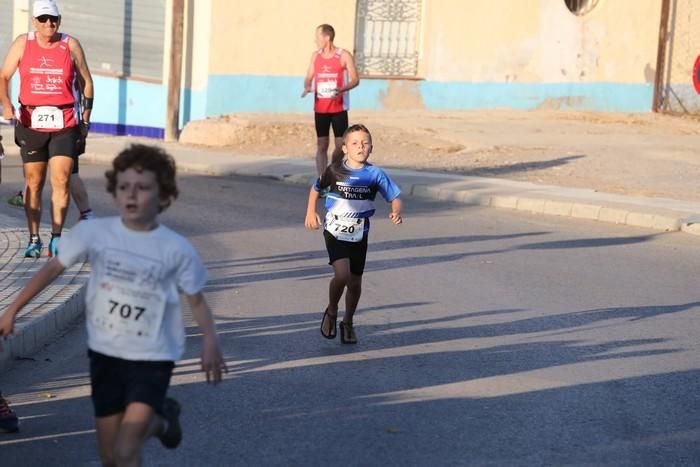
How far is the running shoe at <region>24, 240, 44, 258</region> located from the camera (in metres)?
10.1

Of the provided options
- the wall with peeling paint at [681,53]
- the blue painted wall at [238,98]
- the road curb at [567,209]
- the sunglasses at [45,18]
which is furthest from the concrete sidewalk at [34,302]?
the wall with peeling paint at [681,53]

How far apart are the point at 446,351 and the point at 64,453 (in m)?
3.04

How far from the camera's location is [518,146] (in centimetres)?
2194

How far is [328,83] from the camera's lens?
52.2 ft

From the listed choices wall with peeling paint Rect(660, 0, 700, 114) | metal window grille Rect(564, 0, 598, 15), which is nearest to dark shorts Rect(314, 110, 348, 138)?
metal window grille Rect(564, 0, 598, 15)

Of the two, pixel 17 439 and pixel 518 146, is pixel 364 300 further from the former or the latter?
pixel 518 146

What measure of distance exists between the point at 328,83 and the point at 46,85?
628 centimetres

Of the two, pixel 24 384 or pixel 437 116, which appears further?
pixel 437 116

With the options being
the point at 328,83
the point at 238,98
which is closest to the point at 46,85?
the point at 328,83

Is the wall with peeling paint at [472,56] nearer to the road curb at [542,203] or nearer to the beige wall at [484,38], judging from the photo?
the beige wall at [484,38]

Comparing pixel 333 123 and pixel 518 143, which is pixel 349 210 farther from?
pixel 518 143

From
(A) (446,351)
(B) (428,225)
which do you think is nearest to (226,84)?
(B) (428,225)

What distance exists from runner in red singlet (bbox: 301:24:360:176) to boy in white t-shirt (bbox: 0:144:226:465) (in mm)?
11070

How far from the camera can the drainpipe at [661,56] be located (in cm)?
2734
